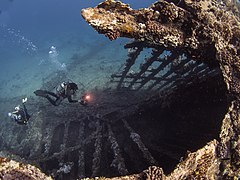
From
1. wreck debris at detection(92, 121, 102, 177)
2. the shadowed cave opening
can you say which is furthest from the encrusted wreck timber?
wreck debris at detection(92, 121, 102, 177)

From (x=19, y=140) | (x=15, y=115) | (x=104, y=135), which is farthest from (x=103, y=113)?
(x=19, y=140)

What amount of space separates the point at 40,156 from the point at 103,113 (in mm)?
2276

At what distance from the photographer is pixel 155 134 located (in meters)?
5.84

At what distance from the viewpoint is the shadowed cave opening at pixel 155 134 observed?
460 centimetres

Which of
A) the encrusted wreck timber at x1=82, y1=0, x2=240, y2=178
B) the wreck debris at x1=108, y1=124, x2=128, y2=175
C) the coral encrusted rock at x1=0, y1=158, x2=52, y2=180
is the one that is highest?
the encrusted wreck timber at x1=82, y1=0, x2=240, y2=178

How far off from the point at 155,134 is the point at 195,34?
9.67 ft

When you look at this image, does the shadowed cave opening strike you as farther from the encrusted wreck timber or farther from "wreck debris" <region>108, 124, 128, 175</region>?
the encrusted wreck timber

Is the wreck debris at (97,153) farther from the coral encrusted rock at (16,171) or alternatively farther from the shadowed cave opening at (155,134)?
the coral encrusted rock at (16,171)

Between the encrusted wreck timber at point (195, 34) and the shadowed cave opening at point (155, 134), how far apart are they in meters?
0.73

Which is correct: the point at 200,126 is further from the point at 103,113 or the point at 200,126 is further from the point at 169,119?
the point at 103,113

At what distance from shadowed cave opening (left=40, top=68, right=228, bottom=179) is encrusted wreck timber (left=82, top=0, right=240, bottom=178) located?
728 millimetres

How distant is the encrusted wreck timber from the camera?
318cm

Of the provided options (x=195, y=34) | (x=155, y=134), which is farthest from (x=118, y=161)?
(x=195, y=34)

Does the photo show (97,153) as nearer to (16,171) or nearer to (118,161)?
(118,161)
